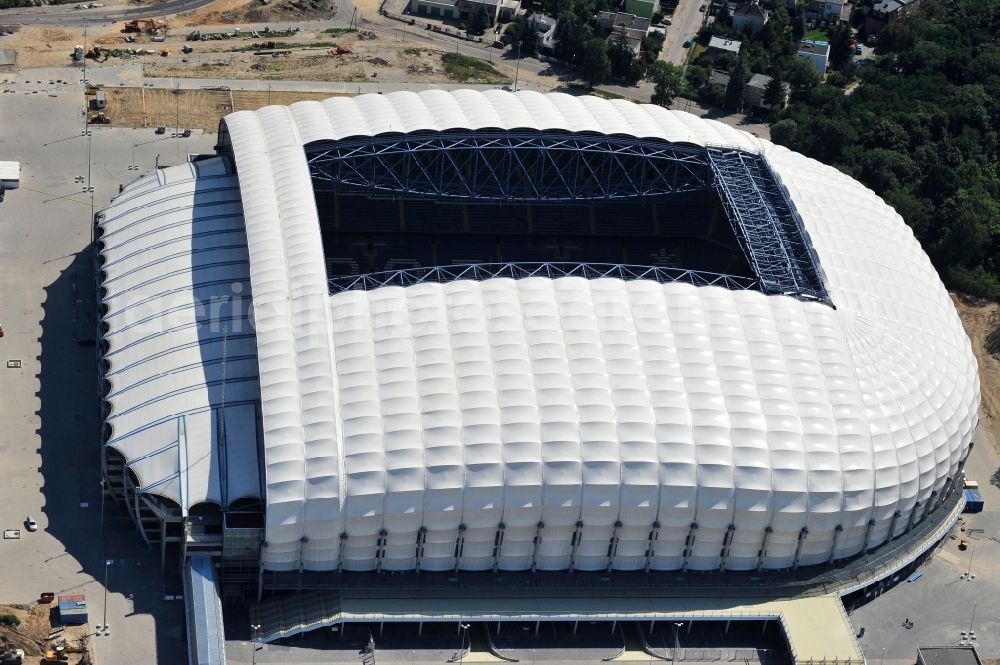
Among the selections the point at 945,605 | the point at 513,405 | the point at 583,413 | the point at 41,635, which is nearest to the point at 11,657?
the point at 41,635

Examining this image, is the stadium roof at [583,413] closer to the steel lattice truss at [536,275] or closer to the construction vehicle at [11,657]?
the steel lattice truss at [536,275]

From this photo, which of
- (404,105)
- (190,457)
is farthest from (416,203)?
(190,457)

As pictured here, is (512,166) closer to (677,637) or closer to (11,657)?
(677,637)

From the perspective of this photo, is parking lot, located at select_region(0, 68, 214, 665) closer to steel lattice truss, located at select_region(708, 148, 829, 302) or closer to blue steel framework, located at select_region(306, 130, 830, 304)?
blue steel framework, located at select_region(306, 130, 830, 304)

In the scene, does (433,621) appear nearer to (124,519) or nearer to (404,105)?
(124,519)

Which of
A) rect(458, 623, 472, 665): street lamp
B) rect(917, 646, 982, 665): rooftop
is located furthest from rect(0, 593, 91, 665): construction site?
rect(917, 646, 982, 665): rooftop

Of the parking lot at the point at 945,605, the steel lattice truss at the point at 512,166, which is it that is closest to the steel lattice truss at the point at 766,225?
the steel lattice truss at the point at 512,166
